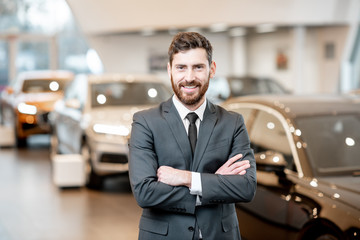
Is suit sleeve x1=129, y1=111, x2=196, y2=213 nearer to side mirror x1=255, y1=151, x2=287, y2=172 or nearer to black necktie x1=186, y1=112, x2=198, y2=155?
black necktie x1=186, y1=112, x2=198, y2=155

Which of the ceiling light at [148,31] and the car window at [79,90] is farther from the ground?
the ceiling light at [148,31]

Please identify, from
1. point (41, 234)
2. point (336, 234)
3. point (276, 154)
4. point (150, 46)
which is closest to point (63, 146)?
point (41, 234)

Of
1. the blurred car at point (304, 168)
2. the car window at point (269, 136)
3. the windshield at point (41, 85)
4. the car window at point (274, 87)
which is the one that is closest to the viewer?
the blurred car at point (304, 168)

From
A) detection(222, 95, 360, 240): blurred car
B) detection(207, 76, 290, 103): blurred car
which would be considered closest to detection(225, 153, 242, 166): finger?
detection(222, 95, 360, 240): blurred car

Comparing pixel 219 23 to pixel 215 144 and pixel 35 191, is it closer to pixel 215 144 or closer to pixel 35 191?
pixel 35 191

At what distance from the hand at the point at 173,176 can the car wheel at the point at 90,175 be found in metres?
6.18

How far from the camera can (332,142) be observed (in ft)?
16.4

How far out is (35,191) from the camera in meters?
9.66

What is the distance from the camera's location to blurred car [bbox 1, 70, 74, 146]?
15.0 meters

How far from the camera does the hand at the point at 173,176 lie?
304cm

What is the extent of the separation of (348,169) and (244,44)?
20139 millimetres

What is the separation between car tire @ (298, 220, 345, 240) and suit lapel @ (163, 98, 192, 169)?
1.47 m

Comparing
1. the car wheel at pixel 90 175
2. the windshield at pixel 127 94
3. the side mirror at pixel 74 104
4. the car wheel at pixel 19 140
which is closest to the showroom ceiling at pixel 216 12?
the car wheel at pixel 19 140

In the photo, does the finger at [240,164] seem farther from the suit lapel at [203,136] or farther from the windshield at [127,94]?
the windshield at [127,94]
